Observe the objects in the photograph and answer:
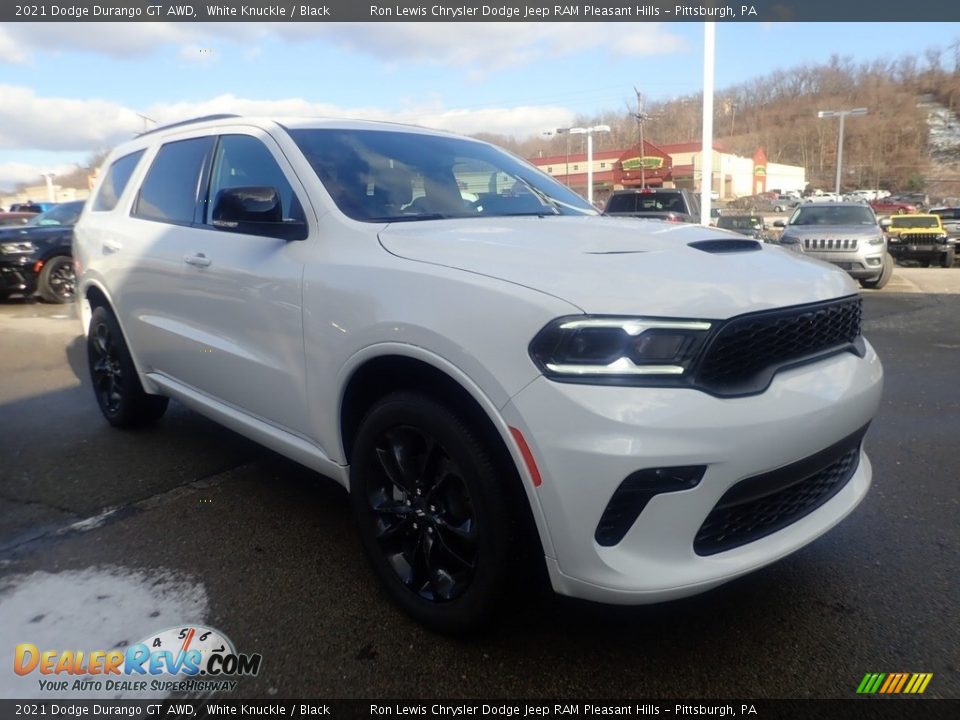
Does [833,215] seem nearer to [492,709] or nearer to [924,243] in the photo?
[924,243]

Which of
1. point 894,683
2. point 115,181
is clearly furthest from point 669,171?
point 894,683

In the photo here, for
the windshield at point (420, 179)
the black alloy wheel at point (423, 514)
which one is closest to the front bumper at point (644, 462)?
the black alloy wheel at point (423, 514)

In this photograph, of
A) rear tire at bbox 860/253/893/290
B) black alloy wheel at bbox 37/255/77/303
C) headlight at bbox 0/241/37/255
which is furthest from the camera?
rear tire at bbox 860/253/893/290

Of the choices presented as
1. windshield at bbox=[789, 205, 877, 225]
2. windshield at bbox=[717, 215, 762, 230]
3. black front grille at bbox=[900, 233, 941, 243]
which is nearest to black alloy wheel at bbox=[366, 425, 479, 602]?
windshield at bbox=[789, 205, 877, 225]

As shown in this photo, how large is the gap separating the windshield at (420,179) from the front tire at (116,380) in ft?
7.09

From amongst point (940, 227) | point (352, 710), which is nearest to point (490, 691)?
point (352, 710)

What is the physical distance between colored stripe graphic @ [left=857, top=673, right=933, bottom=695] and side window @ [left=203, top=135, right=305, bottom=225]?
2549 mm

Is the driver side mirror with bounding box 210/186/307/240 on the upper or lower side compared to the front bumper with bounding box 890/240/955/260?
upper

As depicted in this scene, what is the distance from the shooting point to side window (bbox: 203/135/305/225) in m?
2.99

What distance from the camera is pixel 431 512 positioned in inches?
94.7

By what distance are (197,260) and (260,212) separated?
0.77 metres

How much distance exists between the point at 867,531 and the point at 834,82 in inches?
4383

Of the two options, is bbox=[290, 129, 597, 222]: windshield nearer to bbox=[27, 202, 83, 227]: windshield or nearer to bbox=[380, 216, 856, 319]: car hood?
bbox=[380, 216, 856, 319]: car hood

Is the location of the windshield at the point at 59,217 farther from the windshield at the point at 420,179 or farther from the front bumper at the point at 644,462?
the front bumper at the point at 644,462
